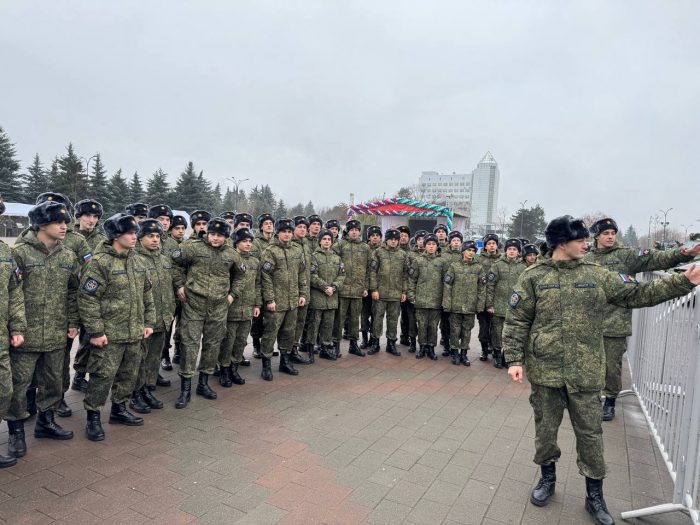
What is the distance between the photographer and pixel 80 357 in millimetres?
5141

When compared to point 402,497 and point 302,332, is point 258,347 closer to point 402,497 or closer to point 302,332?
point 302,332

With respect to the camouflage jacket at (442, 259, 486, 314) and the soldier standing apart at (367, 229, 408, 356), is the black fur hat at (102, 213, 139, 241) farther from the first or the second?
the camouflage jacket at (442, 259, 486, 314)

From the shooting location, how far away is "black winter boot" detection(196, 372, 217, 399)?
17.4 ft

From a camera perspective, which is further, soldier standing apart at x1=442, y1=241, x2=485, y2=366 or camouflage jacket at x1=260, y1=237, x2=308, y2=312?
soldier standing apart at x1=442, y1=241, x2=485, y2=366

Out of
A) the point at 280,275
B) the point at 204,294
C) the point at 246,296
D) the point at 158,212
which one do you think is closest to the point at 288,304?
the point at 280,275

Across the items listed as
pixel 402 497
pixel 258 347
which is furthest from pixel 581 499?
pixel 258 347

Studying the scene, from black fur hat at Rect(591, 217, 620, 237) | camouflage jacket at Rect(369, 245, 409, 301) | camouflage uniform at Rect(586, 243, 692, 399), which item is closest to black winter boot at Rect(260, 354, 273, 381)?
camouflage jacket at Rect(369, 245, 409, 301)

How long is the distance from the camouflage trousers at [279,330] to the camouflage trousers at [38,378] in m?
2.54

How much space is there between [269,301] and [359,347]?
2419mm

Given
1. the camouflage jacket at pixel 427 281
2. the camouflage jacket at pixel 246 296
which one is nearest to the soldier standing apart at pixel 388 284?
the camouflage jacket at pixel 427 281

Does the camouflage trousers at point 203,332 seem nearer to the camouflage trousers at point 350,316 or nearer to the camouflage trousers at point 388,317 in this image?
the camouflage trousers at point 350,316

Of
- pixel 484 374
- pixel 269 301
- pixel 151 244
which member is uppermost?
pixel 151 244

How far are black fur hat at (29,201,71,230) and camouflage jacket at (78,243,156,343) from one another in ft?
1.53

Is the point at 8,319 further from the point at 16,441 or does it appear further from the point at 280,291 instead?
the point at 280,291
